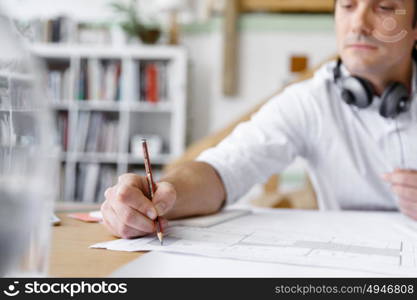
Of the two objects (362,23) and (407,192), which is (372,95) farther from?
(407,192)

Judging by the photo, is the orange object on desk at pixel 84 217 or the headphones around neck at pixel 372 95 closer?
the orange object on desk at pixel 84 217

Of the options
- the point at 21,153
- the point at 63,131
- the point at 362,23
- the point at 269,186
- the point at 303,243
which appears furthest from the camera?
the point at 63,131

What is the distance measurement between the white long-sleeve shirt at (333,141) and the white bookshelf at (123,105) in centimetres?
211

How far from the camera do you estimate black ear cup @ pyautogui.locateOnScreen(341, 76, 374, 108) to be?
110 cm

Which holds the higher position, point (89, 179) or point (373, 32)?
point (373, 32)

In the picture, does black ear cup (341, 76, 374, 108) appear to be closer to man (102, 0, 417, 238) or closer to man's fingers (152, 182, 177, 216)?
man (102, 0, 417, 238)

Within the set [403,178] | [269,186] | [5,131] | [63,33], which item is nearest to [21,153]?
[5,131]

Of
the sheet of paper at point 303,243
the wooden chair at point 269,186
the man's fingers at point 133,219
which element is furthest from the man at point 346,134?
the wooden chair at point 269,186

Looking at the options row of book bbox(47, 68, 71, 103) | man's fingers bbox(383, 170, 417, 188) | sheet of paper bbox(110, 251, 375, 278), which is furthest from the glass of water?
row of book bbox(47, 68, 71, 103)

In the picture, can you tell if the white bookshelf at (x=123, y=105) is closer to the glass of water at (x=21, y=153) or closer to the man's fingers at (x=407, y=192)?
the man's fingers at (x=407, y=192)

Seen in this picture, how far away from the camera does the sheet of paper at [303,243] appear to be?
0.54m

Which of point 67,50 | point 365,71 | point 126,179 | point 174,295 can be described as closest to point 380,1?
point 365,71

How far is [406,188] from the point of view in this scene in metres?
0.90

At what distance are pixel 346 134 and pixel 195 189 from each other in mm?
471
